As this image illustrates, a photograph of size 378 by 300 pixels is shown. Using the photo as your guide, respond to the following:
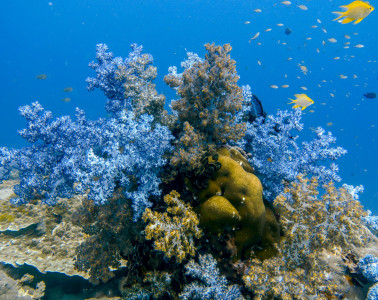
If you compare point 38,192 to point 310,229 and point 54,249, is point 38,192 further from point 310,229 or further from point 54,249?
point 310,229

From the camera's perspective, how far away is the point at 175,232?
4.01 meters

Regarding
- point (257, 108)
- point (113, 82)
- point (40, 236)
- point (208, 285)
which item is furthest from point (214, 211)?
point (40, 236)

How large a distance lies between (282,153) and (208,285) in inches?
147

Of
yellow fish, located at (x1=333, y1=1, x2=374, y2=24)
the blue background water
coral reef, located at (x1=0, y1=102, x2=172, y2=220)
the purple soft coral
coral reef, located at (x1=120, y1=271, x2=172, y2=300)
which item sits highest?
the blue background water

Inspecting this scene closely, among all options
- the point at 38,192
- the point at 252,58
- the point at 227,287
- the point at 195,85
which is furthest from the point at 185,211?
the point at 252,58

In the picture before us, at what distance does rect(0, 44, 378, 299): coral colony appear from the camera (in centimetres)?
414

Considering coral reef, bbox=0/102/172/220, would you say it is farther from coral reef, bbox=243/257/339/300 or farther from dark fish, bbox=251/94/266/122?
dark fish, bbox=251/94/266/122

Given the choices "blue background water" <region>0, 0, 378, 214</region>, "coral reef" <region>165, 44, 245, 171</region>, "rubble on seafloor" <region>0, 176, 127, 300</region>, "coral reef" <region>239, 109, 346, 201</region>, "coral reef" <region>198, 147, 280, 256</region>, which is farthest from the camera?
"blue background water" <region>0, 0, 378, 214</region>

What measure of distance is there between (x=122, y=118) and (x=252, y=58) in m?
141

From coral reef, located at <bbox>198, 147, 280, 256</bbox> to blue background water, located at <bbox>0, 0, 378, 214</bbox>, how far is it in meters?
91.3

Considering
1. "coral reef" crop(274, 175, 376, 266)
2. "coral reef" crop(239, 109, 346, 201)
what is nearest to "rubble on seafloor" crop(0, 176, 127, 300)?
"coral reef" crop(274, 175, 376, 266)

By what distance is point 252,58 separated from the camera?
12925cm

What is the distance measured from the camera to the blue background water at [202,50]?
4299 inches

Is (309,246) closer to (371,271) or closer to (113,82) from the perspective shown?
(371,271)
